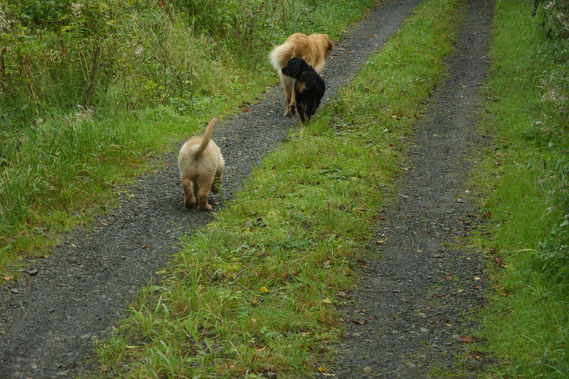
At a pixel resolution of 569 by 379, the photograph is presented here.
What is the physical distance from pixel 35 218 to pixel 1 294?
1.31 m

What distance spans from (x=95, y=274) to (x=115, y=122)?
12.4 ft

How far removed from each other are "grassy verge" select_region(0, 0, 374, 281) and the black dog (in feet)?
5.04

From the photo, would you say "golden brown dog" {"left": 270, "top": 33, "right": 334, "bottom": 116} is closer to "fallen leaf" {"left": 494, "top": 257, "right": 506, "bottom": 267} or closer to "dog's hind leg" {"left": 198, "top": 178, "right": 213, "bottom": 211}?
"dog's hind leg" {"left": 198, "top": 178, "right": 213, "bottom": 211}

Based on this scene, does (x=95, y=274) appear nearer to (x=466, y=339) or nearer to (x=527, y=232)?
(x=466, y=339)

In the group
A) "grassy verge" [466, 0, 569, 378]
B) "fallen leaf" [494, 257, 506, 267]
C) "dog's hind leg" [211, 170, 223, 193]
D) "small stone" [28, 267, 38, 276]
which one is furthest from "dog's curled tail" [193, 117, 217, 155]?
"fallen leaf" [494, 257, 506, 267]

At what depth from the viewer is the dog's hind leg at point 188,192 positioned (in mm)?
7008

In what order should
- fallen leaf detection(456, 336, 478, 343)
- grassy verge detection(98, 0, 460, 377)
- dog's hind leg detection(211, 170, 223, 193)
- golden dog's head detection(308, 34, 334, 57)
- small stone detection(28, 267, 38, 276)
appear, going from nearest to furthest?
1. grassy verge detection(98, 0, 460, 377)
2. fallen leaf detection(456, 336, 478, 343)
3. small stone detection(28, 267, 38, 276)
4. dog's hind leg detection(211, 170, 223, 193)
5. golden dog's head detection(308, 34, 334, 57)

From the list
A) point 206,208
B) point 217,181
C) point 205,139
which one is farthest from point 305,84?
point 205,139

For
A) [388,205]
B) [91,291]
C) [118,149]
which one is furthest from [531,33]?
[91,291]

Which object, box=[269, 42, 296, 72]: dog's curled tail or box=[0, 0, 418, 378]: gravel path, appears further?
box=[269, 42, 296, 72]: dog's curled tail

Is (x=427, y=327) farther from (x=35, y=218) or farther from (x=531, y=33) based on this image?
(x=531, y=33)

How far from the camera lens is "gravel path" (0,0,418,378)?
4695 mm

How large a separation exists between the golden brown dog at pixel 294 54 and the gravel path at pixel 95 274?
153 cm

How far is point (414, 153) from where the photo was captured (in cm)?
960
